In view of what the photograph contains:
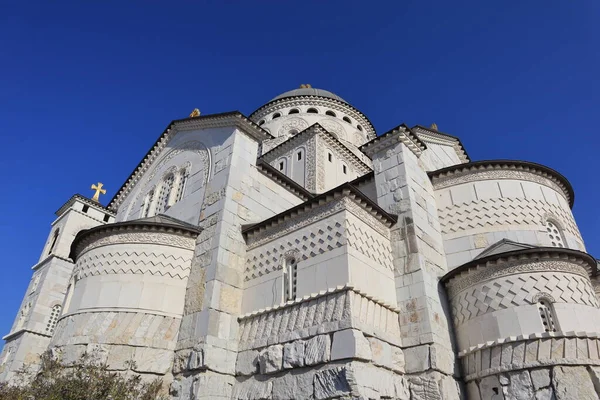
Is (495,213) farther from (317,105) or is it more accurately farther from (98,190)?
(98,190)

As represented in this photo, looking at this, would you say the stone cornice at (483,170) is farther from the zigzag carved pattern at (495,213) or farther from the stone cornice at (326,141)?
the stone cornice at (326,141)

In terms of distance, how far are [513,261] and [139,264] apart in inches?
378

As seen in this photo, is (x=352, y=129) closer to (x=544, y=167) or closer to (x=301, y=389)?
(x=544, y=167)

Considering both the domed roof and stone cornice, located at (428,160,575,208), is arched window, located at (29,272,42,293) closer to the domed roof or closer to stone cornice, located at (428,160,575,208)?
the domed roof

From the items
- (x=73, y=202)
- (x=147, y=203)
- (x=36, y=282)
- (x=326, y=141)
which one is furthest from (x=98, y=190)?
(x=326, y=141)

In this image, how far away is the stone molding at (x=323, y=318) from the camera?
887 cm

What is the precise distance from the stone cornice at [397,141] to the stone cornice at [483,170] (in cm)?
98

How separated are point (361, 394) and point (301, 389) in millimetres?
1455

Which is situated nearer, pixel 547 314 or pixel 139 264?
pixel 547 314

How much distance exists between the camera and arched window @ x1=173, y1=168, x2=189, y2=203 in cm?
1514

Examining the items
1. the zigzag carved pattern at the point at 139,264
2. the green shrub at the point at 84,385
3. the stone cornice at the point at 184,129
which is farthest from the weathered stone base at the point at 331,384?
the stone cornice at the point at 184,129

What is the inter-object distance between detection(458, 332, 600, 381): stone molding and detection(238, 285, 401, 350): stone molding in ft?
6.77

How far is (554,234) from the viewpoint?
41.0 ft

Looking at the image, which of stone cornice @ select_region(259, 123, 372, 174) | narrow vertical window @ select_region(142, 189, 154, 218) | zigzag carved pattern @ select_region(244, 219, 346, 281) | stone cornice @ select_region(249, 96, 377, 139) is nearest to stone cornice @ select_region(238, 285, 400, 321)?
zigzag carved pattern @ select_region(244, 219, 346, 281)
